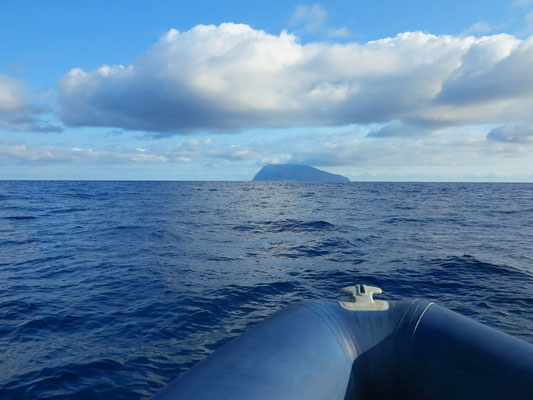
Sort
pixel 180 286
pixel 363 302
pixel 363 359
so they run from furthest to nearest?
pixel 180 286 → pixel 363 302 → pixel 363 359

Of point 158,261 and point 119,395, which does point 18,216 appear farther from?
point 119,395

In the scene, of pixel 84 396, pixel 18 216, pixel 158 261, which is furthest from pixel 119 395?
pixel 18 216

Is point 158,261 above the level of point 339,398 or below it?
below

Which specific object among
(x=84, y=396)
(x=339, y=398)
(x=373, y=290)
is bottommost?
(x=84, y=396)

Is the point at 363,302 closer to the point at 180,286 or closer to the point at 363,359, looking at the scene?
the point at 363,359

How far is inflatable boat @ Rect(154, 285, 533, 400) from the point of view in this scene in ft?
6.91

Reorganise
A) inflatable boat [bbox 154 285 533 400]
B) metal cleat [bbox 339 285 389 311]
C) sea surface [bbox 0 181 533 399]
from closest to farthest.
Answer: inflatable boat [bbox 154 285 533 400] < metal cleat [bbox 339 285 389 311] < sea surface [bbox 0 181 533 399]

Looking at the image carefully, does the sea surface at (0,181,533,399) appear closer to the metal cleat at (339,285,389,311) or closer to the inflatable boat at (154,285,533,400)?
the inflatable boat at (154,285,533,400)

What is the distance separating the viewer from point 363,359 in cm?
284

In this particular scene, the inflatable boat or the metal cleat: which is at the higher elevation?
the metal cleat

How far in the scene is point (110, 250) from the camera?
12.0m

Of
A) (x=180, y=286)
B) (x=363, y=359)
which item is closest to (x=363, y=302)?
(x=363, y=359)

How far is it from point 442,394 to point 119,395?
3654mm

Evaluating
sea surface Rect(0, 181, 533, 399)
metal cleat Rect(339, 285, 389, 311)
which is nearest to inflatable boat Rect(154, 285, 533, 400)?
metal cleat Rect(339, 285, 389, 311)
